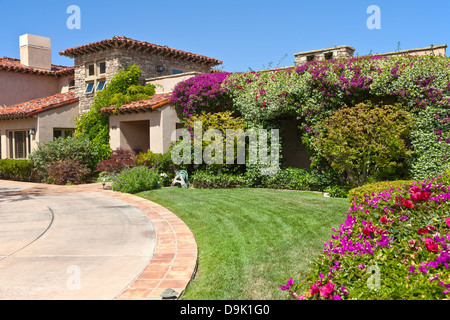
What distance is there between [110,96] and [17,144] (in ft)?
22.2

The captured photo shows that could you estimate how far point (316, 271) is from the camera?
11.1 ft

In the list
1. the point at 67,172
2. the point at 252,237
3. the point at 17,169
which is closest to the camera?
the point at 252,237

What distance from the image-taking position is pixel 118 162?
50.5 feet

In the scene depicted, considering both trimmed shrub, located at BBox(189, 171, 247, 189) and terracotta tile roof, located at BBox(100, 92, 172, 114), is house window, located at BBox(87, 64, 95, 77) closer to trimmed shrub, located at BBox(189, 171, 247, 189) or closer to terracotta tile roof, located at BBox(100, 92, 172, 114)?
terracotta tile roof, located at BBox(100, 92, 172, 114)

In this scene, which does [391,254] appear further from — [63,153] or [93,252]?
[63,153]

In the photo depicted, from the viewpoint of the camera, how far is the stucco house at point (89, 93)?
1712 cm

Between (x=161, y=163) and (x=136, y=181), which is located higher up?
(x=161, y=163)

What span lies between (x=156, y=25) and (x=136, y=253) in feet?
32.2

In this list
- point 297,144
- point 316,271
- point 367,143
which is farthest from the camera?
point 297,144

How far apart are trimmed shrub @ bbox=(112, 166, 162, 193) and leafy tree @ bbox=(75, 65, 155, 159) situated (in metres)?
5.75

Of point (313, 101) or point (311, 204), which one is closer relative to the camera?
point (311, 204)

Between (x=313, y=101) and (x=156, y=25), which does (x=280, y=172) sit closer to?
(x=313, y=101)

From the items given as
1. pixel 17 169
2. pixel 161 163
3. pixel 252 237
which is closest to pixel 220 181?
pixel 161 163

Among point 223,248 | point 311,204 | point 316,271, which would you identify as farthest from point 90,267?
point 311,204
